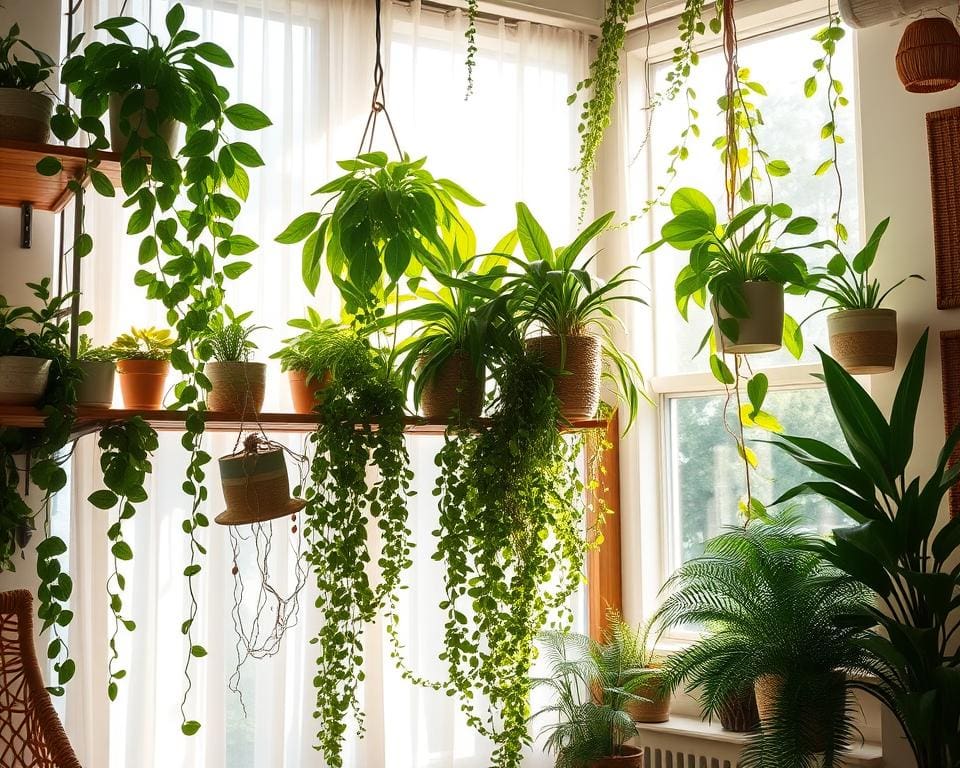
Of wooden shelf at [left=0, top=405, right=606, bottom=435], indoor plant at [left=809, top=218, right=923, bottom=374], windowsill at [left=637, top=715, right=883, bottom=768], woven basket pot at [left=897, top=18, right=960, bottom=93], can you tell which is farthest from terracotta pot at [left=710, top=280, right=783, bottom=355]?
windowsill at [left=637, top=715, right=883, bottom=768]

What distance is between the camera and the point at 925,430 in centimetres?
303

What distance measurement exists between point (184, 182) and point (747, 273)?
→ 1.49 m

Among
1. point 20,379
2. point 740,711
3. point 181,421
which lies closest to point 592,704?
point 740,711

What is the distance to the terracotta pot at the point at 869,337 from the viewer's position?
9.70 ft

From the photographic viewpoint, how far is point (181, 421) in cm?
217

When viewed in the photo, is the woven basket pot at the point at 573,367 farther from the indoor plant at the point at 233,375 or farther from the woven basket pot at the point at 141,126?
the woven basket pot at the point at 141,126

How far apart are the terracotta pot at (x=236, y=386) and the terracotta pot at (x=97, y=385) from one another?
0.22 meters

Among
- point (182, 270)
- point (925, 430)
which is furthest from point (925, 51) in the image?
point (182, 270)

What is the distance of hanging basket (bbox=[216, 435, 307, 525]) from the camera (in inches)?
82.3

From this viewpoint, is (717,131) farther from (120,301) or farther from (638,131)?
(120,301)

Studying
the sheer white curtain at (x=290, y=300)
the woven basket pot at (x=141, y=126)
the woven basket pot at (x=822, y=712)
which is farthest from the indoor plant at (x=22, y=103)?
the woven basket pot at (x=822, y=712)

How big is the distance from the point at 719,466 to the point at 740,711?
0.86 meters

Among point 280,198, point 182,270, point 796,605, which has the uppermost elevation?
point 280,198

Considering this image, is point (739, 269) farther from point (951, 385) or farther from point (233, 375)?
point (233, 375)
